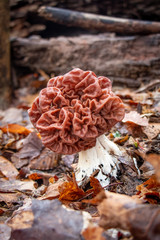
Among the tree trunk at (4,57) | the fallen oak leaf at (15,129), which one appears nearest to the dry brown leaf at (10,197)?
the fallen oak leaf at (15,129)

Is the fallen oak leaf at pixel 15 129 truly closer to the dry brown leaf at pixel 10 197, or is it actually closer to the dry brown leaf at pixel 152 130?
the dry brown leaf at pixel 10 197

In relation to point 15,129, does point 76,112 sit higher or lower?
higher

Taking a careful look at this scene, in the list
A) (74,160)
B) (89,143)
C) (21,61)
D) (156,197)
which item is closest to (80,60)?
(21,61)

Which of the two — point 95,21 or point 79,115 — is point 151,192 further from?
point 95,21

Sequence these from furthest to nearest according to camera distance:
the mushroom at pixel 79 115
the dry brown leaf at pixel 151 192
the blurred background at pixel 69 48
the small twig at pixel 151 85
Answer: the blurred background at pixel 69 48
the small twig at pixel 151 85
the mushroom at pixel 79 115
the dry brown leaf at pixel 151 192

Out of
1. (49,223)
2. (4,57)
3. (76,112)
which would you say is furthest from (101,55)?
(49,223)

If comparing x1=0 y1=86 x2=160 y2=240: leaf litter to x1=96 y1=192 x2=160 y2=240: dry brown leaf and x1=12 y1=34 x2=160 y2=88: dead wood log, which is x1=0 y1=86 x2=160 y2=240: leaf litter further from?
x1=12 y1=34 x2=160 y2=88: dead wood log
